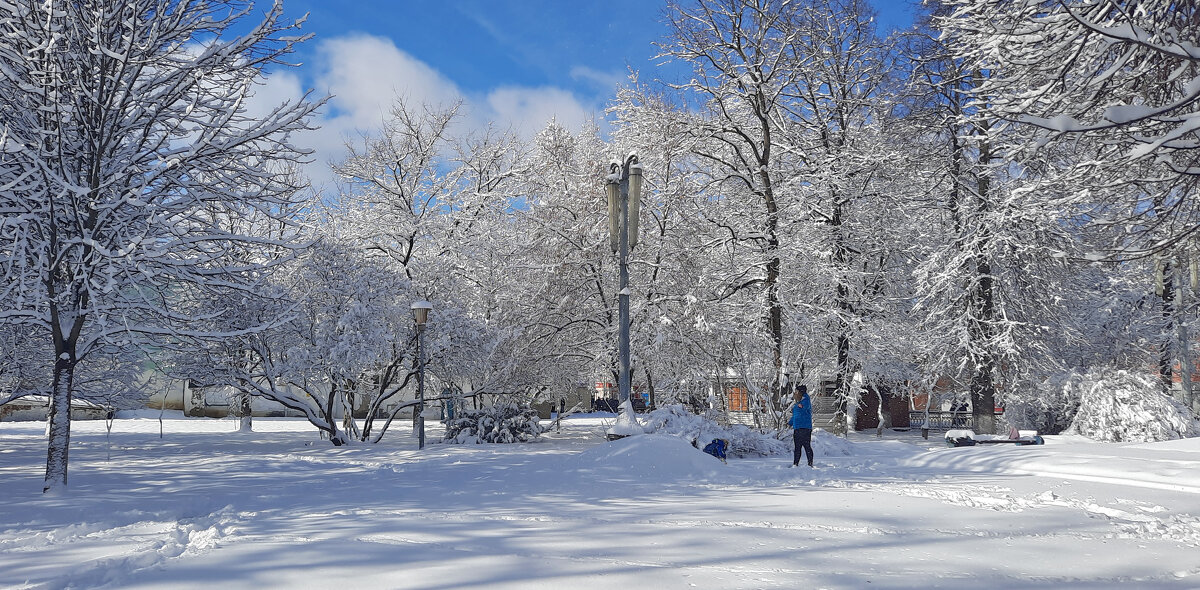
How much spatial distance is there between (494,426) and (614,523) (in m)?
12.7

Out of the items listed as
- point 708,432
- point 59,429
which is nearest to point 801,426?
point 708,432

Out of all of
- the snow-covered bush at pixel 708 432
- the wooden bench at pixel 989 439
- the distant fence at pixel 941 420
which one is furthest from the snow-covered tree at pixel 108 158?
the distant fence at pixel 941 420

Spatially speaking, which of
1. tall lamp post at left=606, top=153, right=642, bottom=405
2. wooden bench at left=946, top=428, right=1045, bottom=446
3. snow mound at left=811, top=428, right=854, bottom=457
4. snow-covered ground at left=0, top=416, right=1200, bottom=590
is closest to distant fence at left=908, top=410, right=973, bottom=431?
wooden bench at left=946, top=428, right=1045, bottom=446

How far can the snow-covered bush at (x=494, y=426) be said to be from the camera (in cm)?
1900

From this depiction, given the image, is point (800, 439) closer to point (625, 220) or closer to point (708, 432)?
point (708, 432)

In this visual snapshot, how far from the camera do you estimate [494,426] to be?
19188mm

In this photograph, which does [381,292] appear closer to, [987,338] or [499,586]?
[499,586]

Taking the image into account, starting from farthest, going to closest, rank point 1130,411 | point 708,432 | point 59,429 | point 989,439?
point 1130,411, point 989,439, point 708,432, point 59,429

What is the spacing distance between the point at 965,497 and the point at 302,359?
1293 centimetres

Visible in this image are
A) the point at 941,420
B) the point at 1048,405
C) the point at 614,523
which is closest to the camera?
the point at 614,523

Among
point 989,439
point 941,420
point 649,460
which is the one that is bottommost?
point 941,420

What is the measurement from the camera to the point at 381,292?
17.4 metres

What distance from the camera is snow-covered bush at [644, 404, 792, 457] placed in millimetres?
14633

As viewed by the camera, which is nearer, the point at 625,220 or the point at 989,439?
the point at 625,220
